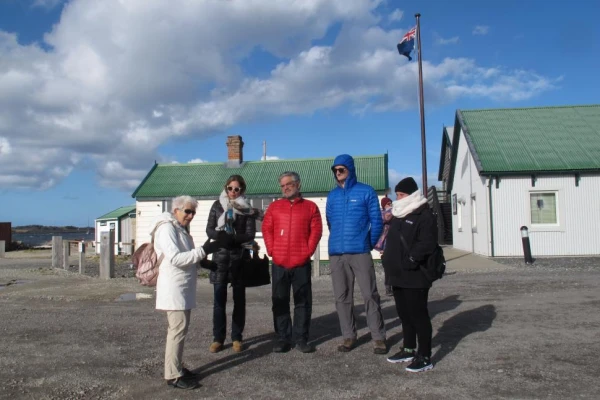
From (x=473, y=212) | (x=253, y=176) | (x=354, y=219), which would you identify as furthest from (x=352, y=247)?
(x=473, y=212)

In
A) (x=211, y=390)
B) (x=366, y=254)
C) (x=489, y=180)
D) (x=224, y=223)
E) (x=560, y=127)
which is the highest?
(x=560, y=127)

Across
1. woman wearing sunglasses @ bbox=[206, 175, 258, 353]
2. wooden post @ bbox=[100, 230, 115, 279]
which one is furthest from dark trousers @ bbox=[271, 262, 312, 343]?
wooden post @ bbox=[100, 230, 115, 279]

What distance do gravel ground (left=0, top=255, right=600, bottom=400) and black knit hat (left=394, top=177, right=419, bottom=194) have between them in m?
1.69

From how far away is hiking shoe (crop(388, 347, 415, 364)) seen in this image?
517 centimetres

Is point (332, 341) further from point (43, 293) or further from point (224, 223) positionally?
point (43, 293)

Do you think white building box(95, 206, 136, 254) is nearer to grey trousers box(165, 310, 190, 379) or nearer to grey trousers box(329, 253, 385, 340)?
grey trousers box(329, 253, 385, 340)

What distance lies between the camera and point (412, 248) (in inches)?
196

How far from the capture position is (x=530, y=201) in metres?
18.2

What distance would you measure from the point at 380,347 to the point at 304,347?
803 millimetres

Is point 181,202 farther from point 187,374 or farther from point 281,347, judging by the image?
point 281,347

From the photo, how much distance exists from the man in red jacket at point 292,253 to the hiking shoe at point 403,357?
3.05 feet

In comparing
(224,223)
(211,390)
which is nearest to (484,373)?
(211,390)

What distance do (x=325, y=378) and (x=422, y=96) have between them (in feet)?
50.0

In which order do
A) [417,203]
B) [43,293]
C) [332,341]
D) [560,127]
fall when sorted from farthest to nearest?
[560,127], [43,293], [332,341], [417,203]
